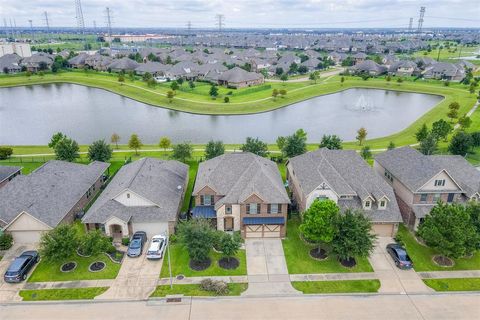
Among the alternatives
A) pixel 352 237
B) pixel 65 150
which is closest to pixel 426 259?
pixel 352 237

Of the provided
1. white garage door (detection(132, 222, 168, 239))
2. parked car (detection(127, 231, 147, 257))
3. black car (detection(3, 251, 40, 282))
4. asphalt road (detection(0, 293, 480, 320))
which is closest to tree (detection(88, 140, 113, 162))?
white garage door (detection(132, 222, 168, 239))

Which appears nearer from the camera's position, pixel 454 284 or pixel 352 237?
pixel 454 284

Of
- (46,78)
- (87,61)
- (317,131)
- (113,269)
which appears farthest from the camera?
(87,61)

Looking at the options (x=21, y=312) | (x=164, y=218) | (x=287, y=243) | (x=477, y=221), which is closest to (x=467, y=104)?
(x=477, y=221)

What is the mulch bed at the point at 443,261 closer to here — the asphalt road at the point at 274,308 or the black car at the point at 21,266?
the asphalt road at the point at 274,308

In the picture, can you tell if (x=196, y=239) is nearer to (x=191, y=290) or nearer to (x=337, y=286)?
(x=191, y=290)

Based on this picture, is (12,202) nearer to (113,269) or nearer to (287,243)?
(113,269)
